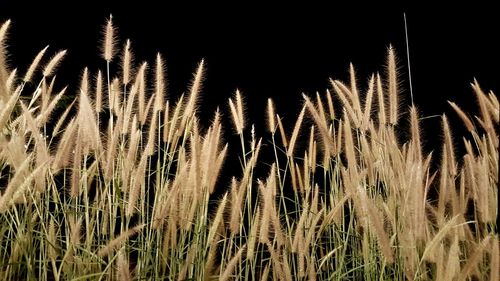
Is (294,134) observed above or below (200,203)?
above

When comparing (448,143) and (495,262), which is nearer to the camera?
(495,262)

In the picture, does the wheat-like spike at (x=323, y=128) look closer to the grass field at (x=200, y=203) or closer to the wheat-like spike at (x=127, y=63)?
the grass field at (x=200, y=203)

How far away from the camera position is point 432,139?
122 inches

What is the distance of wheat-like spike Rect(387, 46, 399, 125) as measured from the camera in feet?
5.45

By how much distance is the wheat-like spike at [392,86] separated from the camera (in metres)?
1.66

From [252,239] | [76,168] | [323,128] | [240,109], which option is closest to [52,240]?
[76,168]

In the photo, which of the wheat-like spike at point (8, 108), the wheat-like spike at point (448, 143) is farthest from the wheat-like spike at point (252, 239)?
the wheat-like spike at point (8, 108)

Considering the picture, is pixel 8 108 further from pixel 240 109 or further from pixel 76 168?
pixel 240 109

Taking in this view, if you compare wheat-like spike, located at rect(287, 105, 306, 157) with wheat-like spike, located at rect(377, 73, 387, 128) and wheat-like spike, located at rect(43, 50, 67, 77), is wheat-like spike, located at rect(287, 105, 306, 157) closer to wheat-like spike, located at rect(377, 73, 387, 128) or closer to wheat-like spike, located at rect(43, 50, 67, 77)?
wheat-like spike, located at rect(377, 73, 387, 128)

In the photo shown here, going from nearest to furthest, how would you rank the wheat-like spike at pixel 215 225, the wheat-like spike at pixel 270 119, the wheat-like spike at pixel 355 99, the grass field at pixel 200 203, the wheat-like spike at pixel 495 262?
the wheat-like spike at pixel 495 262
the grass field at pixel 200 203
the wheat-like spike at pixel 215 225
the wheat-like spike at pixel 355 99
the wheat-like spike at pixel 270 119

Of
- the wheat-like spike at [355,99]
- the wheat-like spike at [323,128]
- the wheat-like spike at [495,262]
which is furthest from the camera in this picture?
the wheat-like spike at [355,99]

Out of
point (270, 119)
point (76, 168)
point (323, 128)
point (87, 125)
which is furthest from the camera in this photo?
point (270, 119)

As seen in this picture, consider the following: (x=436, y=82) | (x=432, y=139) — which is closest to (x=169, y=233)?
(x=432, y=139)

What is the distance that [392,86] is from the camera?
1.67m
